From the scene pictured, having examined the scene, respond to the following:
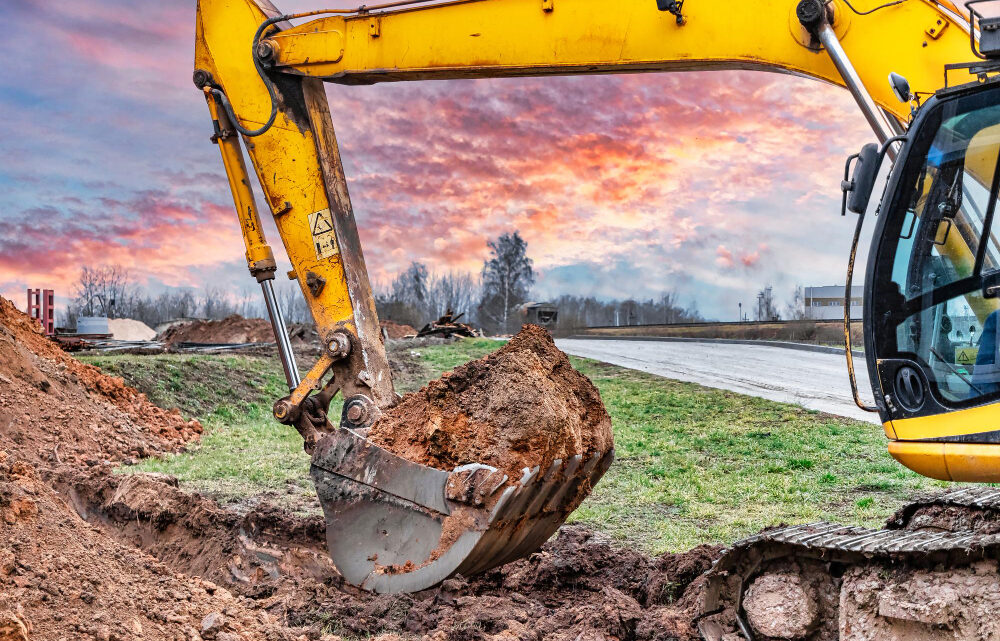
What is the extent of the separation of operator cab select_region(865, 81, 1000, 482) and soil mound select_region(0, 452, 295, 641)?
9.97 feet

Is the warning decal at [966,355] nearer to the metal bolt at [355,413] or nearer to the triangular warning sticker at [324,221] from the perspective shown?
the metal bolt at [355,413]

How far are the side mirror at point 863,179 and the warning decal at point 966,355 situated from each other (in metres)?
0.73

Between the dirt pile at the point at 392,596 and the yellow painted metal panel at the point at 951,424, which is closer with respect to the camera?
the yellow painted metal panel at the point at 951,424

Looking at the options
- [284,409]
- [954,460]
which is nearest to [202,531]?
[284,409]

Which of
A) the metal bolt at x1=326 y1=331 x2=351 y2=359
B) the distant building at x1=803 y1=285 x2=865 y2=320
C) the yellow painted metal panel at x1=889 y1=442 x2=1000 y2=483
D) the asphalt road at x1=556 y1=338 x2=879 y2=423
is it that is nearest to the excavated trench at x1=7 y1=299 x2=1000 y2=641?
the yellow painted metal panel at x1=889 y1=442 x2=1000 y2=483

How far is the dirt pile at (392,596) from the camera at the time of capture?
4.17m

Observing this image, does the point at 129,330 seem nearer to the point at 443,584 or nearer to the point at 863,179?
the point at 443,584

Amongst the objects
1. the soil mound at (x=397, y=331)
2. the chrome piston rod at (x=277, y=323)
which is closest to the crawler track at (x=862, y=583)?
the chrome piston rod at (x=277, y=323)

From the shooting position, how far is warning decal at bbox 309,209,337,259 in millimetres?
5496

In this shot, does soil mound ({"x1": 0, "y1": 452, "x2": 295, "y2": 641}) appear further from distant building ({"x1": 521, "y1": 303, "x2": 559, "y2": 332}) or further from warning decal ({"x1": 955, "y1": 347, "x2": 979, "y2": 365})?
distant building ({"x1": 521, "y1": 303, "x2": 559, "y2": 332})

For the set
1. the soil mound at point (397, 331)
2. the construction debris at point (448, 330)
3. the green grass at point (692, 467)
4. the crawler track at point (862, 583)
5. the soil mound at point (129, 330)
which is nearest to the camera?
the crawler track at point (862, 583)

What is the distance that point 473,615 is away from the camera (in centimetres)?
428

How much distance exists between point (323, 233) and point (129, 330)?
3062cm

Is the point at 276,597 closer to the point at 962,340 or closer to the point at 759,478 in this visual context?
the point at 962,340
